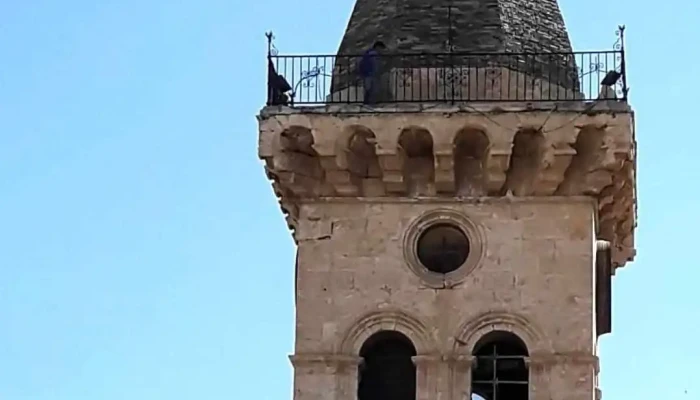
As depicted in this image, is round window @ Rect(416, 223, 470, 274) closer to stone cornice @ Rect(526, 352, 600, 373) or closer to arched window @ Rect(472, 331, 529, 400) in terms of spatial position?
arched window @ Rect(472, 331, 529, 400)

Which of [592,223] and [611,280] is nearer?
[592,223]

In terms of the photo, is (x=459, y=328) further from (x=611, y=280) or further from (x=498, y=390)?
(x=611, y=280)

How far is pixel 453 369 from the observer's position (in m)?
21.6

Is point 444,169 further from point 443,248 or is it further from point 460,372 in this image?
point 460,372

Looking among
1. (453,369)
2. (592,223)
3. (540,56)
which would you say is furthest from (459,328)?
(540,56)

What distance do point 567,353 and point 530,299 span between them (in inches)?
28.2

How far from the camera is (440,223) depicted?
22.2 metres

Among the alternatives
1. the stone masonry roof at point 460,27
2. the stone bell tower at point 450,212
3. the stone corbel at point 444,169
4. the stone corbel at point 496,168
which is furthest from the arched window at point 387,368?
the stone masonry roof at point 460,27

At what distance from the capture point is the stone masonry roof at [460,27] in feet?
74.2

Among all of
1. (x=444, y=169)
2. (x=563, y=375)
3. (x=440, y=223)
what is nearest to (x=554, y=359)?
(x=563, y=375)

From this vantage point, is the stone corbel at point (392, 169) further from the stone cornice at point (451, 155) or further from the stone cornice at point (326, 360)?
the stone cornice at point (326, 360)

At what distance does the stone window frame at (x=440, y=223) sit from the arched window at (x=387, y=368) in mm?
732

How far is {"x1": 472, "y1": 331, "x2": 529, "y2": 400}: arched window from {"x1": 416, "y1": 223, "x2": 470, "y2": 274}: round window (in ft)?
3.01

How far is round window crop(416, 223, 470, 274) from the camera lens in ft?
72.4
